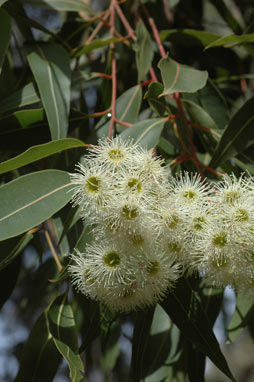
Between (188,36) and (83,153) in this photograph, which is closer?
(83,153)

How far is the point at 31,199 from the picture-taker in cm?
127

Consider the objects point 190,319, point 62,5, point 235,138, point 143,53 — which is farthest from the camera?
point 62,5

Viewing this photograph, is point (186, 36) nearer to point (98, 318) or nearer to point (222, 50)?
A: point (222, 50)

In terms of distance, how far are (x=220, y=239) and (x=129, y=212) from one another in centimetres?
20

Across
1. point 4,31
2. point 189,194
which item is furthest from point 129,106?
point 189,194

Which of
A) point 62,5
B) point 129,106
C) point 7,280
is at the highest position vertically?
point 62,5

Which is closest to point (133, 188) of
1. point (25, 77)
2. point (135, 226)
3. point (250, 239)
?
point (135, 226)

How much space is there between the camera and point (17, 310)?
3.05 metres

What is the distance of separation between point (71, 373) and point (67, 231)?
35 cm

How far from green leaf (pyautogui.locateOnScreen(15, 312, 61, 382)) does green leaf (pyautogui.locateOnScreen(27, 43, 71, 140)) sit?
21.4 inches

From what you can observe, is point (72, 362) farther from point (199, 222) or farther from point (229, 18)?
point (229, 18)

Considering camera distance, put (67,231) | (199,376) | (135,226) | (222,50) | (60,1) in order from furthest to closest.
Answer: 1. (222,50)
2. (60,1)
3. (199,376)
4. (67,231)
5. (135,226)

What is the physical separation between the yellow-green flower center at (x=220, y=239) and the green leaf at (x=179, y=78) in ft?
1.36

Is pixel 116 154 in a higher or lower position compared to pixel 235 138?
higher
